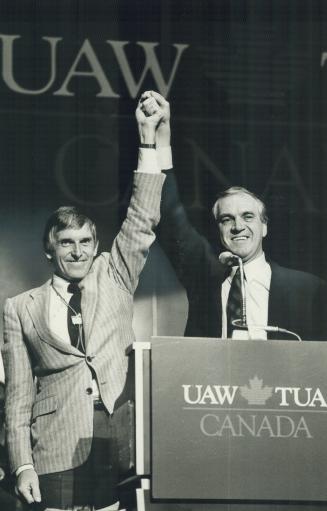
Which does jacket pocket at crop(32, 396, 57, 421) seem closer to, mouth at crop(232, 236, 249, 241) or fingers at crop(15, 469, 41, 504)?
fingers at crop(15, 469, 41, 504)

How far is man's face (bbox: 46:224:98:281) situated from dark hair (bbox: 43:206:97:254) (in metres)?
0.02

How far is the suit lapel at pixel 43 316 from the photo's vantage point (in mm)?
6684

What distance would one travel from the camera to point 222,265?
702cm

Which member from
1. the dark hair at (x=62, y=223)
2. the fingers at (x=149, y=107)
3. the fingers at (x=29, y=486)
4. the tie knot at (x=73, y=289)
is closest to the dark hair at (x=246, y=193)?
the fingers at (x=149, y=107)

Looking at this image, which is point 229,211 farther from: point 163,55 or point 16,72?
point 16,72

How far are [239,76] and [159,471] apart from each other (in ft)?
9.13

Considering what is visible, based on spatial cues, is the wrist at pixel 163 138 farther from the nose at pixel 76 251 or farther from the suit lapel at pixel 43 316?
the suit lapel at pixel 43 316

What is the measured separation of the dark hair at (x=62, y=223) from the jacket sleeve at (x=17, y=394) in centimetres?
52

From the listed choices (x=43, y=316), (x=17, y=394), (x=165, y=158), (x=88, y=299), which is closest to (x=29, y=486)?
(x=17, y=394)

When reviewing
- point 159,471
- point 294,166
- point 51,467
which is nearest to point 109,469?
point 51,467

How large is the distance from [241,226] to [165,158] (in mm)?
617

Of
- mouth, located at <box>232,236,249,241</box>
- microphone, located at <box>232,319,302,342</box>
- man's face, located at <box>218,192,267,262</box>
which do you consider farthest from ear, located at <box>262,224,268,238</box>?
microphone, located at <box>232,319,302,342</box>

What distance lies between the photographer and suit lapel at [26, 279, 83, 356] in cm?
668

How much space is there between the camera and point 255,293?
23.1ft
